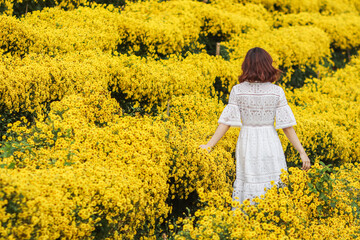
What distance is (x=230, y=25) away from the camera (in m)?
11.7

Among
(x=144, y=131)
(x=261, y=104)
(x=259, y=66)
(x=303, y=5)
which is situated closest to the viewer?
(x=259, y=66)

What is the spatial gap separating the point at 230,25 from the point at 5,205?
32.2 ft

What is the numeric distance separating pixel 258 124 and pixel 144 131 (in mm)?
1378

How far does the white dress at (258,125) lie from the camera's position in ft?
14.0

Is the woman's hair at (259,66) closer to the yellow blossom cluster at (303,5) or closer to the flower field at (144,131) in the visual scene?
the flower field at (144,131)

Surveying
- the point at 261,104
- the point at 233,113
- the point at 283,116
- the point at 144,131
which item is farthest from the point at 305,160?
the point at 144,131

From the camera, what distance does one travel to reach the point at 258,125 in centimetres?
434

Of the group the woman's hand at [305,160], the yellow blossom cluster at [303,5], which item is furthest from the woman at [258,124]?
the yellow blossom cluster at [303,5]

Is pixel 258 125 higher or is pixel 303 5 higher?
pixel 303 5

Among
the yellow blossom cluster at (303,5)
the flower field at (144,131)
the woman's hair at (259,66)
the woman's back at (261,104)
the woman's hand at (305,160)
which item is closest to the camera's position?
the flower field at (144,131)

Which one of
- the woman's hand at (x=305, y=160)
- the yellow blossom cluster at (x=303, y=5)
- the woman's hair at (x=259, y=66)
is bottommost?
the woman's hand at (x=305, y=160)

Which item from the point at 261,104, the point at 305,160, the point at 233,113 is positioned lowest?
the point at 305,160

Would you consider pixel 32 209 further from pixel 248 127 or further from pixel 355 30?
pixel 355 30

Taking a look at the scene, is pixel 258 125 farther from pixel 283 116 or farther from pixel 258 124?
pixel 283 116
